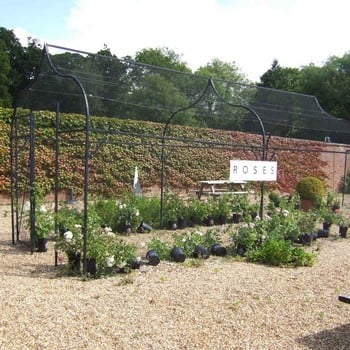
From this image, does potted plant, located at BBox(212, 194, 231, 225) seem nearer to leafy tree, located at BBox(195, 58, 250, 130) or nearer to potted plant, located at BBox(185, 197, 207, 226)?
potted plant, located at BBox(185, 197, 207, 226)

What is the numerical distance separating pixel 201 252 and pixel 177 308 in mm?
1959

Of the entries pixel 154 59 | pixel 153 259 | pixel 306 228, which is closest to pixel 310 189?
pixel 306 228

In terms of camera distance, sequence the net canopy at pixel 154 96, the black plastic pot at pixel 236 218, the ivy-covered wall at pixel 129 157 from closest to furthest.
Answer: the net canopy at pixel 154 96
the black plastic pot at pixel 236 218
the ivy-covered wall at pixel 129 157

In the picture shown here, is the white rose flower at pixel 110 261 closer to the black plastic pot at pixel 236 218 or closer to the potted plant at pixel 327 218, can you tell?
the potted plant at pixel 327 218

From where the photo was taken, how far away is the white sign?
602 centimetres

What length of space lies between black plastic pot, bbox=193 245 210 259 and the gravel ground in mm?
325

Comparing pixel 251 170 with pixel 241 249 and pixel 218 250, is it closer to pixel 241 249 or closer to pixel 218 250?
pixel 241 249

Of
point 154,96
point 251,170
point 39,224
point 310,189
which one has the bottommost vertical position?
point 39,224

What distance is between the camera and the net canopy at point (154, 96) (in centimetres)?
639

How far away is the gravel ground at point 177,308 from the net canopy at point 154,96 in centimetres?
206

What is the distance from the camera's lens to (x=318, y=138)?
49.6 feet

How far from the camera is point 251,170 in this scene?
6.24 meters

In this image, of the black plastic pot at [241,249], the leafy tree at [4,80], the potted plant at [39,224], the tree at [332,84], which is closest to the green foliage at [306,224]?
the black plastic pot at [241,249]

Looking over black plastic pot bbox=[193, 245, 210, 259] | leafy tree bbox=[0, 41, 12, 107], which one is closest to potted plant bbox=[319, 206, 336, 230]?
black plastic pot bbox=[193, 245, 210, 259]
